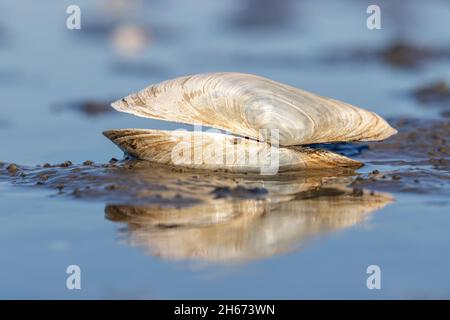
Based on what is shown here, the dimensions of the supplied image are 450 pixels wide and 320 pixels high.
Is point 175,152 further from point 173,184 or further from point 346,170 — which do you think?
point 346,170

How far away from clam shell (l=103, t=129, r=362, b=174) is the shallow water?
0.18 metres

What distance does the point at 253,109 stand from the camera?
5645mm

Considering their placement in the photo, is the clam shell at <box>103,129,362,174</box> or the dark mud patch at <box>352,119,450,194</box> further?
the clam shell at <box>103,129,362,174</box>

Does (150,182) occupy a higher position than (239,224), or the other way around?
(150,182)

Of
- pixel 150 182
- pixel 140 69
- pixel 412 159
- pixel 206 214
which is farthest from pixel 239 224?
pixel 140 69

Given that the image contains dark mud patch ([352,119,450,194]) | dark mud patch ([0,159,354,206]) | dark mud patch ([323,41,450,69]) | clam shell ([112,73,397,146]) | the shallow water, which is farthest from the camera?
dark mud patch ([323,41,450,69])

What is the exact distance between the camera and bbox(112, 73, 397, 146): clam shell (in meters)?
5.65

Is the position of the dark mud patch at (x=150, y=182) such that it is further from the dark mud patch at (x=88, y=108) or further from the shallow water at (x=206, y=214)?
the dark mud patch at (x=88, y=108)

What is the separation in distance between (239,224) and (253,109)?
1180mm

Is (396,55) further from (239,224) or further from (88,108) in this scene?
(239,224)

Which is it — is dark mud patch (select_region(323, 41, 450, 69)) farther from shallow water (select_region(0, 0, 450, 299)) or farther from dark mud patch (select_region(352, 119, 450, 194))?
dark mud patch (select_region(352, 119, 450, 194))

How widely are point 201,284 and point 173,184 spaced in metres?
1.62

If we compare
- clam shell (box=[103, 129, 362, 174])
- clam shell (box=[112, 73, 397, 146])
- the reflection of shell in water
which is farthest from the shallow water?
clam shell (box=[112, 73, 397, 146])

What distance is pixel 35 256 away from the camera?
426 cm
